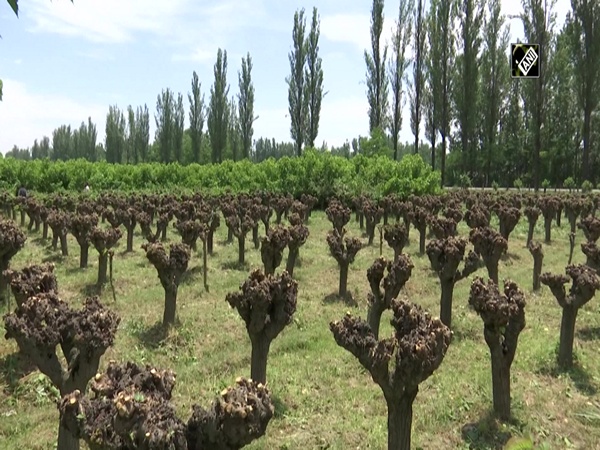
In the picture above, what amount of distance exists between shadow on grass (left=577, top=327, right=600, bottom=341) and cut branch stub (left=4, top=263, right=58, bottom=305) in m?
8.40

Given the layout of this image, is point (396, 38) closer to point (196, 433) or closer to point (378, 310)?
point (378, 310)

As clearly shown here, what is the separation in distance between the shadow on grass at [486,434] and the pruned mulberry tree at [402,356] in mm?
1297

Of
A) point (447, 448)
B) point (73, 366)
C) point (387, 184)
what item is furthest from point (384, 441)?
point (387, 184)

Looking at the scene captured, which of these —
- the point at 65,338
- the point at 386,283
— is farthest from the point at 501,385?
the point at 65,338

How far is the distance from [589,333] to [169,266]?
24.0 ft

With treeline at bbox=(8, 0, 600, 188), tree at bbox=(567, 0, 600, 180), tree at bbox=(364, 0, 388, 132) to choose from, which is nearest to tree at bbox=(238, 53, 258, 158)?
treeline at bbox=(8, 0, 600, 188)

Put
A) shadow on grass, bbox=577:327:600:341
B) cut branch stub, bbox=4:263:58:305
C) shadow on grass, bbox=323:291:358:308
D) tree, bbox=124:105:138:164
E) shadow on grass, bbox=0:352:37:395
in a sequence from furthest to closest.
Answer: tree, bbox=124:105:138:164 → shadow on grass, bbox=323:291:358:308 → shadow on grass, bbox=577:327:600:341 → cut branch stub, bbox=4:263:58:305 → shadow on grass, bbox=0:352:37:395

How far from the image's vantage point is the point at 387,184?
27.2 meters

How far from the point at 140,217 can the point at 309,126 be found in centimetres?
3193

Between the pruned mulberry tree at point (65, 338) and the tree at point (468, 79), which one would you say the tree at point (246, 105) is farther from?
the pruned mulberry tree at point (65, 338)

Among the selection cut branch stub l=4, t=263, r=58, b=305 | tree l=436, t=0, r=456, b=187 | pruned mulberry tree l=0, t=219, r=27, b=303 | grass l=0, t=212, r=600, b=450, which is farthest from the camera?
tree l=436, t=0, r=456, b=187

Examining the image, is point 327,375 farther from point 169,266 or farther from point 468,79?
point 468,79

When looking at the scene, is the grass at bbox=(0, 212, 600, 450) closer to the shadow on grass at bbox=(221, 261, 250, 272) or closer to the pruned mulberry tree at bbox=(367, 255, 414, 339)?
the pruned mulberry tree at bbox=(367, 255, 414, 339)

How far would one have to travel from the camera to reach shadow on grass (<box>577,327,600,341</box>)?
9.05m
